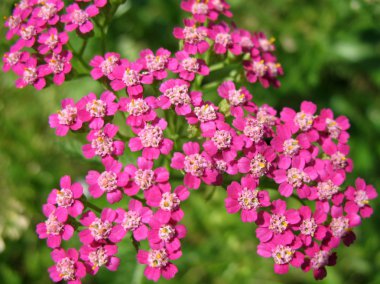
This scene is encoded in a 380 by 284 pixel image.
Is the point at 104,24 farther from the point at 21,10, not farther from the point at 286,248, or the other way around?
the point at 286,248

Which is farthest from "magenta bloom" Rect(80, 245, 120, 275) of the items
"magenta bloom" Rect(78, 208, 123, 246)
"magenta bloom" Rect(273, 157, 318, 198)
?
"magenta bloom" Rect(273, 157, 318, 198)

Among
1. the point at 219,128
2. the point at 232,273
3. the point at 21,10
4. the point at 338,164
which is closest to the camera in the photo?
the point at 219,128

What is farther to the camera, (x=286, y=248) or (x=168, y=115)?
(x=168, y=115)

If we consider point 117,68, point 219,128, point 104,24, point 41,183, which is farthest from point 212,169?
point 41,183

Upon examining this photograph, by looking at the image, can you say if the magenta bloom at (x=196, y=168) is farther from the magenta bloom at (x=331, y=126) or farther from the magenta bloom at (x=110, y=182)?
the magenta bloom at (x=331, y=126)

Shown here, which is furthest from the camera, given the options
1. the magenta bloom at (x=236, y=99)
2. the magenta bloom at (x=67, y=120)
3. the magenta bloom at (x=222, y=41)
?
the magenta bloom at (x=222, y=41)

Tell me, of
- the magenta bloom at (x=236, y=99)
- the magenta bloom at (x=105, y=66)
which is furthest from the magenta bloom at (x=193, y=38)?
the magenta bloom at (x=105, y=66)
